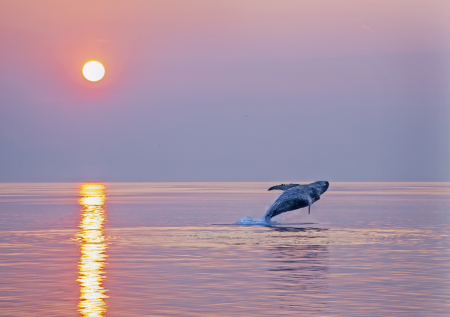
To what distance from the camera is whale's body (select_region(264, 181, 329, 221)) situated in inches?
2205

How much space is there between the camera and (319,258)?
3338 centimetres

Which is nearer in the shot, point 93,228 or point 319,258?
point 319,258

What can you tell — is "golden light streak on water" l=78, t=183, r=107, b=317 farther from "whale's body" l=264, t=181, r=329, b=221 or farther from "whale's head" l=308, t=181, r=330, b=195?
"whale's head" l=308, t=181, r=330, b=195

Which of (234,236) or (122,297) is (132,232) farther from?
(122,297)

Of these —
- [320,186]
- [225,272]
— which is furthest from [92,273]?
[320,186]

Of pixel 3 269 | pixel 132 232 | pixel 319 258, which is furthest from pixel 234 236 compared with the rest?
pixel 3 269

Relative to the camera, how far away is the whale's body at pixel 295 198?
56.0 m

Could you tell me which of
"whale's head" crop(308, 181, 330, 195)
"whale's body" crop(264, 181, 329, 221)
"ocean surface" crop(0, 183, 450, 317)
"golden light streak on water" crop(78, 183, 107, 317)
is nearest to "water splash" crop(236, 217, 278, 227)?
"whale's body" crop(264, 181, 329, 221)

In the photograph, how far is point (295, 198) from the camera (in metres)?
56.2

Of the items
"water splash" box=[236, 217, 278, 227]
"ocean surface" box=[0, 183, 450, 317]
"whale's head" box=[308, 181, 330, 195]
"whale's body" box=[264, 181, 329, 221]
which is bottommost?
"ocean surface" box=[0, 183, 450, 317]

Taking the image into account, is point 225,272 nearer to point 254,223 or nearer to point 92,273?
point 92,273

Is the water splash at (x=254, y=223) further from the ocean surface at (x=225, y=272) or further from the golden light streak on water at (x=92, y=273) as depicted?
the golden light streak on water at (x=92, y=273)

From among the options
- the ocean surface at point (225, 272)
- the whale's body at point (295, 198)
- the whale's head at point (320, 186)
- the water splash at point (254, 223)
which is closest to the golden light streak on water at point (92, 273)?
the ocean surface at point (225, 272)

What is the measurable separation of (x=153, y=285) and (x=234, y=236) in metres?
19.8
